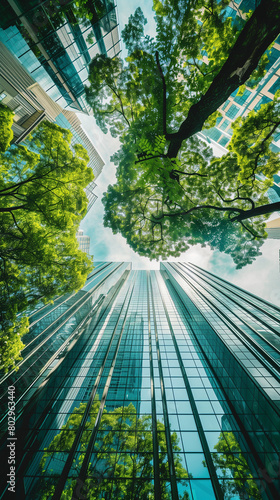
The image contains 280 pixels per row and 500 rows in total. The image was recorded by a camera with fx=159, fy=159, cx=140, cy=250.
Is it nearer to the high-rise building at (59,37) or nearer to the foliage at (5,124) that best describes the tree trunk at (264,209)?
the foliage at (5,124)

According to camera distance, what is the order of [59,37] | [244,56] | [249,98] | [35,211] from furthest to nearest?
[249,98], [59,37], [35,211], [244,56]

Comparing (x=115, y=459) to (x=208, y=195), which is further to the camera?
(x=208, y=195)

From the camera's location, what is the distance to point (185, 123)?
632 cm

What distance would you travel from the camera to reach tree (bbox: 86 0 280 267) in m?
5.47

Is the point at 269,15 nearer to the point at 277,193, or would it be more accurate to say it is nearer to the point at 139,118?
the point at 139,118

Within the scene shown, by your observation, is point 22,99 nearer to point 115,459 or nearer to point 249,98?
point 249,98

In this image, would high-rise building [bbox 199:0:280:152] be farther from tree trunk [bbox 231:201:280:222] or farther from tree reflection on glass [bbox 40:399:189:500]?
tree reflection on glass [bbox 40:399:189:500]

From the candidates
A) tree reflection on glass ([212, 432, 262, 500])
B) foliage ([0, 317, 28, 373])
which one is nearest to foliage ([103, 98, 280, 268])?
foliage ([0, 317, 28, 373])

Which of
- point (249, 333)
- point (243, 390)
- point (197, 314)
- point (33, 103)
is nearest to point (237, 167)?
point (243, 390)

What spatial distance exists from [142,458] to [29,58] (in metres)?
30.1

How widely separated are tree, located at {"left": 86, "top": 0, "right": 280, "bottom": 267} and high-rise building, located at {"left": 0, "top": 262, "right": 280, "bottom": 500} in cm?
991

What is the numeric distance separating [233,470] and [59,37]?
3150 cm

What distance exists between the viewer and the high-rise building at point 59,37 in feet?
32.9

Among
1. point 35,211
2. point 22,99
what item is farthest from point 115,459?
point 22,99
